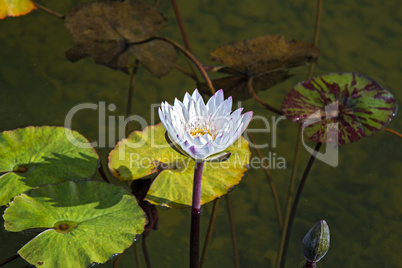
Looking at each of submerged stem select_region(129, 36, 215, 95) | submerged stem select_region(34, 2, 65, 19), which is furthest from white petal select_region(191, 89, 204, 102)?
submerged stem select_region(34, 2, 65, 19)

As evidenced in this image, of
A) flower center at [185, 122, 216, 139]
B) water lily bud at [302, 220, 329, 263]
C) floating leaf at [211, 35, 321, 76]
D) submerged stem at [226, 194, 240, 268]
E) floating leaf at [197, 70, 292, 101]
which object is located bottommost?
submerged stem at [226, 194, 240, 268]

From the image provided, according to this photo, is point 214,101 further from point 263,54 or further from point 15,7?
point 15,7

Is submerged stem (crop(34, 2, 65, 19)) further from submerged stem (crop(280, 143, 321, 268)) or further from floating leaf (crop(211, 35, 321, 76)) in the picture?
submerged stem (crop(280, 143, 321, 268))

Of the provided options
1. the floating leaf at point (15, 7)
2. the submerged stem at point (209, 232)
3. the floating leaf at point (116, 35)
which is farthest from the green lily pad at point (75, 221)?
the floating leaf at point (15, 7)

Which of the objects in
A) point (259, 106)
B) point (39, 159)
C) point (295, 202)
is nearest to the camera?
point (39, 159)

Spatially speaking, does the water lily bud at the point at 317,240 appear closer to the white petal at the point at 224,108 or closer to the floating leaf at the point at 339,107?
the white petal at the point at 224,108

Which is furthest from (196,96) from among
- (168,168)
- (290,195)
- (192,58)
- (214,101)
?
(192,58)
